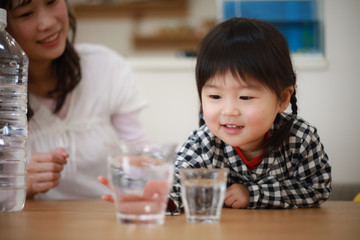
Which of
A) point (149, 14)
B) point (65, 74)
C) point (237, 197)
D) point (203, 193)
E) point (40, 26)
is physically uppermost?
point (149, 14)

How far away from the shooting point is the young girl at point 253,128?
3.13ft

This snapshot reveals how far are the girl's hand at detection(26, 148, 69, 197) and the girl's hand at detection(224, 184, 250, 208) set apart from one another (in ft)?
1.53

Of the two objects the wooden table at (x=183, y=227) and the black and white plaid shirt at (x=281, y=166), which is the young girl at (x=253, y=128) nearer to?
the black and white plaid shirt at (x=281, y=166)

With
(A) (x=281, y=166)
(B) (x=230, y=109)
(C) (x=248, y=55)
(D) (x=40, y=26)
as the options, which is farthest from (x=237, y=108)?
(D) (x=40, y=26)

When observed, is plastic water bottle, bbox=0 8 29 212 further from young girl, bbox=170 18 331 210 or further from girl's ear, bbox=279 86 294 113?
girl's ear, bbox=279 86 294 113

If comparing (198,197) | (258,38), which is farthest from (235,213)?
(258,38)

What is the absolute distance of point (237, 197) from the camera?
992 millimetres

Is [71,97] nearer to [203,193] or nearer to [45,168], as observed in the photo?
[45,168]

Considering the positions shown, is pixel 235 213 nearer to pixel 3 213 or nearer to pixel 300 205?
pixel 300 205

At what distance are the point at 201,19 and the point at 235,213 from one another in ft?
16.5

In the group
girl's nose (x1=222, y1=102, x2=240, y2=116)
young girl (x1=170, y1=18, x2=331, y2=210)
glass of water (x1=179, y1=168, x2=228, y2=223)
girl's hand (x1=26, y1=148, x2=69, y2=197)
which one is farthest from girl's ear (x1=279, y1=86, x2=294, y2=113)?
girl's hand (x1=26, y1=148, x2=69, y2=197)

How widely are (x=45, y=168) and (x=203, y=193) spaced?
0.64 m

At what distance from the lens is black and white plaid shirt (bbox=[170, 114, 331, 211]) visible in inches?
39.6

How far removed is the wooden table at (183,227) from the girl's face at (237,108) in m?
0.18
